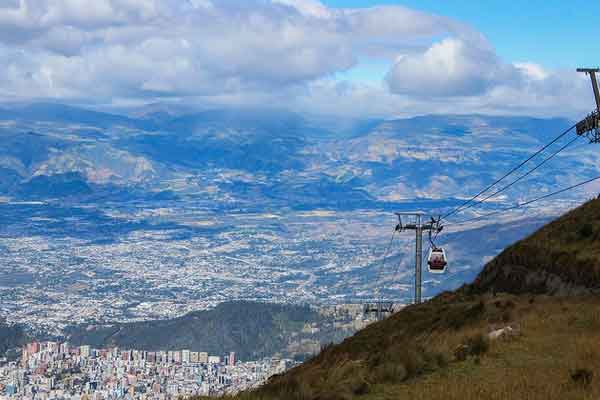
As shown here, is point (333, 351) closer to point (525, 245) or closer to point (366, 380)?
point (525, 245)

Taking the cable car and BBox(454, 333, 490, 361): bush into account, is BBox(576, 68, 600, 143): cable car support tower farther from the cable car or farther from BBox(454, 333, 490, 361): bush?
BBox(454, 333, 490, 361): bush

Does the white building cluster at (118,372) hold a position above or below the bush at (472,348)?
below

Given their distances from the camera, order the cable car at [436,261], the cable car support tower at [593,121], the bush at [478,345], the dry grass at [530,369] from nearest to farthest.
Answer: the dry grass at [530,369]
the bush at [478,345]
the cable car support tower at [593,121]
the cable car at [436,261]

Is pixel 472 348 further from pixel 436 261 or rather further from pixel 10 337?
pixel 10 337

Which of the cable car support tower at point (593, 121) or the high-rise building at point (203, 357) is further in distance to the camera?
the high-rise building at point (203, 357)

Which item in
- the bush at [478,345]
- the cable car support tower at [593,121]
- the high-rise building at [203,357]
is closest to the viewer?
the bush at [478,345]

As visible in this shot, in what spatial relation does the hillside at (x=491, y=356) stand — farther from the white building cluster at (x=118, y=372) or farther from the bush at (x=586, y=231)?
the white building cluster at (x=118, y=372)

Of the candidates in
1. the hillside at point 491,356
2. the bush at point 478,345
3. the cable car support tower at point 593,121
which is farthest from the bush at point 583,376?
the cable car support tower at point 593,121
